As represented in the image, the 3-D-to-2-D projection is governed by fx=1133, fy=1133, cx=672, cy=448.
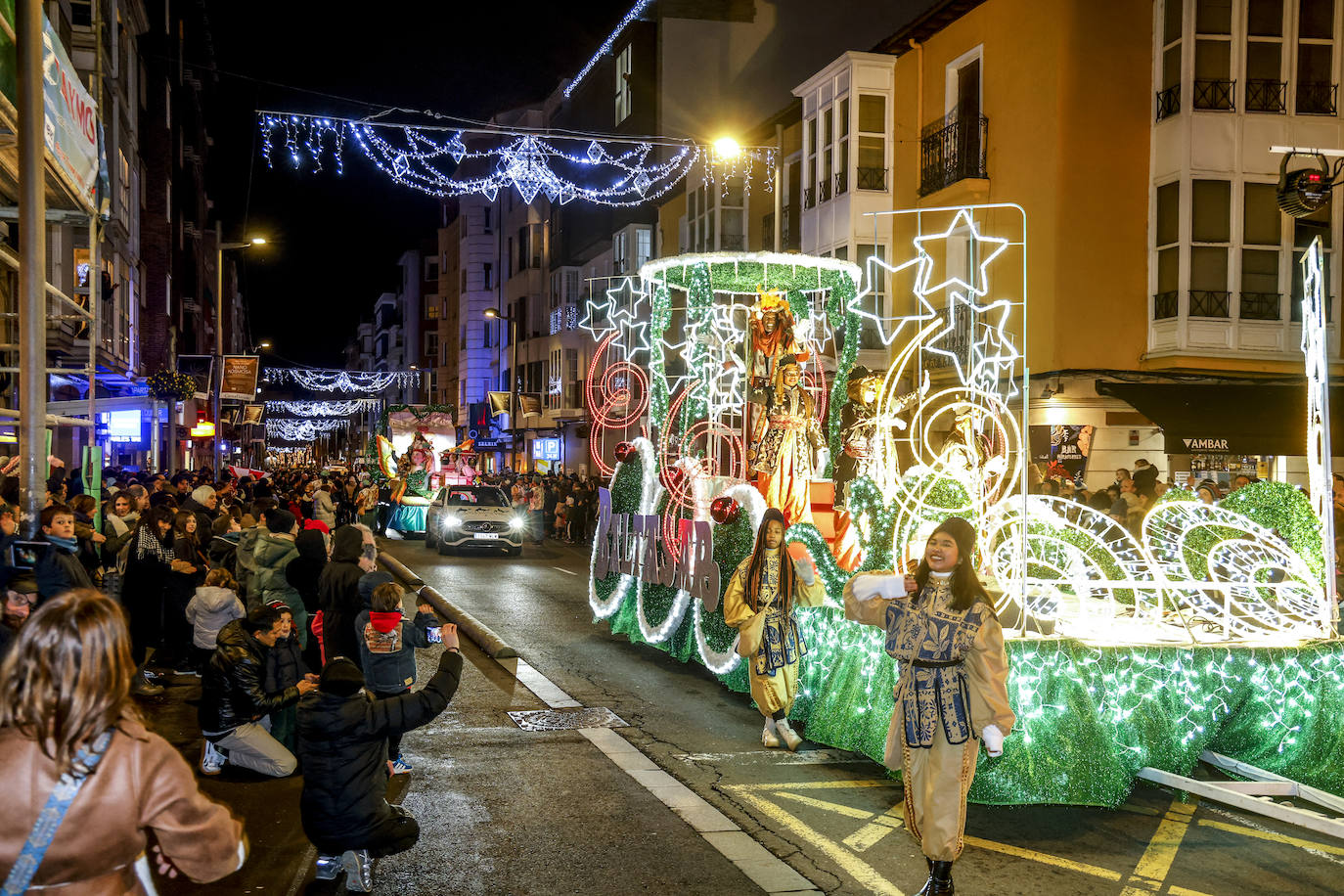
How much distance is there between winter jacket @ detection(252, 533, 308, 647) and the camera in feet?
29.4

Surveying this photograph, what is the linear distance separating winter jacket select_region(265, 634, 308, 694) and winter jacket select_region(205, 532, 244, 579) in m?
3.45

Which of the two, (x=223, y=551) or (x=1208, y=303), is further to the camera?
(x=1208, y=303)

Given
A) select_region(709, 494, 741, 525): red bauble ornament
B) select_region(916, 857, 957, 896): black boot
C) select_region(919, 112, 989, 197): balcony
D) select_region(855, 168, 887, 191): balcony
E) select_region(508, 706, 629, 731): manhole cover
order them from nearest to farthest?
select_region(916, 857, 957, 896): black boot < select_region(508, 706, 629, 731): manhole cover < select_region(709, 494, 741, 525): red bauble ornament < select_region(919, 112, 989, 197): balcony < select_region(855, 168, 887, 191): balcony

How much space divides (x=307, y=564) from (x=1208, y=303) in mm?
15369

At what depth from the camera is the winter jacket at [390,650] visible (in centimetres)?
664

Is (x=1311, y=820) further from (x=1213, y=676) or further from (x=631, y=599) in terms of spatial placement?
(x=631, y=599)

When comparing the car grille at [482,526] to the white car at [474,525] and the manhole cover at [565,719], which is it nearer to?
the white car at [474,525]

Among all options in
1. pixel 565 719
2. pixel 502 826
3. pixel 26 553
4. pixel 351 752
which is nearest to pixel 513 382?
pixel 565 719

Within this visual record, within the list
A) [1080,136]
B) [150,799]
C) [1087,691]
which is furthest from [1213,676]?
[1080,136]

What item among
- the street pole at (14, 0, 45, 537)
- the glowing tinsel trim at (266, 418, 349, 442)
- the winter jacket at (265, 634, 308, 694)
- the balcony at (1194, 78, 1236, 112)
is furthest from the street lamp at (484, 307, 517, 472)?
the glowing tinsel trim at (266, 418, 349, 442)

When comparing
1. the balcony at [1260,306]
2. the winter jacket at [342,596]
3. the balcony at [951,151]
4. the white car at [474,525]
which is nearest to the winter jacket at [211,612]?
the winter jacket at [342,596]

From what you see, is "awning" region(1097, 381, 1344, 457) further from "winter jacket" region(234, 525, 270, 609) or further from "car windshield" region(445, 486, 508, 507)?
"winter jacket" region(234, 525, 270, 609)

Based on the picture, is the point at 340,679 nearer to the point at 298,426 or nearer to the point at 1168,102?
the point at 1168,102

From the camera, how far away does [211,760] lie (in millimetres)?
7172
